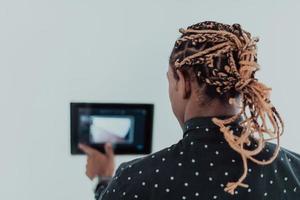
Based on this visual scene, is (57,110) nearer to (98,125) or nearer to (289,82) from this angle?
(98,125)

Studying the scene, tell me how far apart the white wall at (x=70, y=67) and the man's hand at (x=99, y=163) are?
385 mm

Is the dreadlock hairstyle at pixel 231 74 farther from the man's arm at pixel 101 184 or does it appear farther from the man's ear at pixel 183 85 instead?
the man's arm at pixel 101 184

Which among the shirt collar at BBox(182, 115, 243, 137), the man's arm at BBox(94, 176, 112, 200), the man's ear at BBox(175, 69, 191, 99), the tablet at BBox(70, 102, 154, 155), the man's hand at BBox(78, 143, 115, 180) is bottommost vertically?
the man's arm at BBox(94, 176, 112, 200)

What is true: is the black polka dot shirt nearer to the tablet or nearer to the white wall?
the tablet

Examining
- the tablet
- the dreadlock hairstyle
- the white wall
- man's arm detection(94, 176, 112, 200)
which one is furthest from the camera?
the white wall

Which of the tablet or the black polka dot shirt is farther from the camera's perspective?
the tablet

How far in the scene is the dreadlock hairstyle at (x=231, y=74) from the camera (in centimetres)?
86

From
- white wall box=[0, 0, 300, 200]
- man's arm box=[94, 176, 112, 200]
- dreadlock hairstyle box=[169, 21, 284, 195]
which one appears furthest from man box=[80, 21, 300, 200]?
white wall box=[0, 0, 300, 200]

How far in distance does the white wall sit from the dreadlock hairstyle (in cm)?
61

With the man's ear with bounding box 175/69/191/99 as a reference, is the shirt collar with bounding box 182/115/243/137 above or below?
below

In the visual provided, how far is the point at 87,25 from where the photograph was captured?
1451mm

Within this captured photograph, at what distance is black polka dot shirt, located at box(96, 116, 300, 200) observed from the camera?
34.3 inches

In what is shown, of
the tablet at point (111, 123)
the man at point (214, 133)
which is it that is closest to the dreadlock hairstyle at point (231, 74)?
the man at point (214, 133)

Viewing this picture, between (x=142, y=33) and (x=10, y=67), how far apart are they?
0.47 meters
